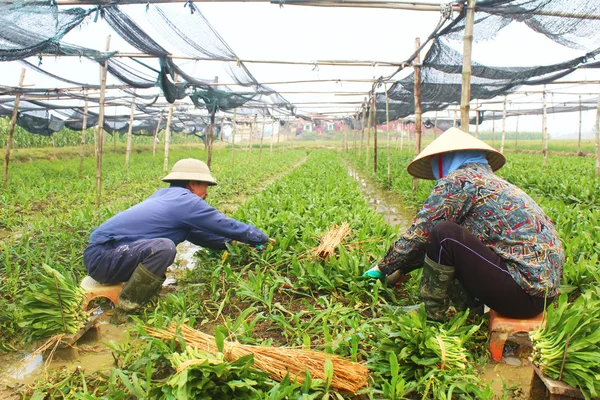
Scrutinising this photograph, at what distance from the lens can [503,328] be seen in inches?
91.0

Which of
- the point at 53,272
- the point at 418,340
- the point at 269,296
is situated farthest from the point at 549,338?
the point at 53,272

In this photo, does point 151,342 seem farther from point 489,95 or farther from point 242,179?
point 489,95

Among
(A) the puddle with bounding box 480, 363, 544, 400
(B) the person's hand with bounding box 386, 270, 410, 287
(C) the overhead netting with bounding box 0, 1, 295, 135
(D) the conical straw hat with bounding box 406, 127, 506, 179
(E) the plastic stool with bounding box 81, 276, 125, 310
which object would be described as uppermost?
(C) the overhead netting with bounding box 0, 1, 295, 135

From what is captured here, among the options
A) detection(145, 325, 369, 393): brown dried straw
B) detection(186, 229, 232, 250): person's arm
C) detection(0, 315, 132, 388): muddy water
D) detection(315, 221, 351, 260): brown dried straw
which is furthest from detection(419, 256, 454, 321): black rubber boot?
detection(186, 229, 232, 250): person's arm

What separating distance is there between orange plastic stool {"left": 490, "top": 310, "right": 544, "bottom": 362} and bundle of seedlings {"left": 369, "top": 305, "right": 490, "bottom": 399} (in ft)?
0.49

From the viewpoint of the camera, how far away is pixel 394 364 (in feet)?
6.42

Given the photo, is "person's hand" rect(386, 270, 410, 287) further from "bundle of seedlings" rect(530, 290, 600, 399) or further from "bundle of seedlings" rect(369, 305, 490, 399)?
"bundle of seedlings" rect(530, 290, 600, 399)

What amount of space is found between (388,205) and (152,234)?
599 cm

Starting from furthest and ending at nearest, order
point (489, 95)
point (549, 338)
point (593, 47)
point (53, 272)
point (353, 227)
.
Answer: point (489, 95)
point (593, 47)
point (353, 227)
point (53, 272)
point (549, 338)

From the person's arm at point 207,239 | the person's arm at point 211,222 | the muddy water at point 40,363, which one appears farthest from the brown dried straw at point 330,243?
the muddy water at point 40,363

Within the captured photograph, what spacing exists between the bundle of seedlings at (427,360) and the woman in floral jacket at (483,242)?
0.82 ft

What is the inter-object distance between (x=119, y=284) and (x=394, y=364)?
7.36ft

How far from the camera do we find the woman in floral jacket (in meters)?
2.27

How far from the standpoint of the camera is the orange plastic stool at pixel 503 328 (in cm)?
230
